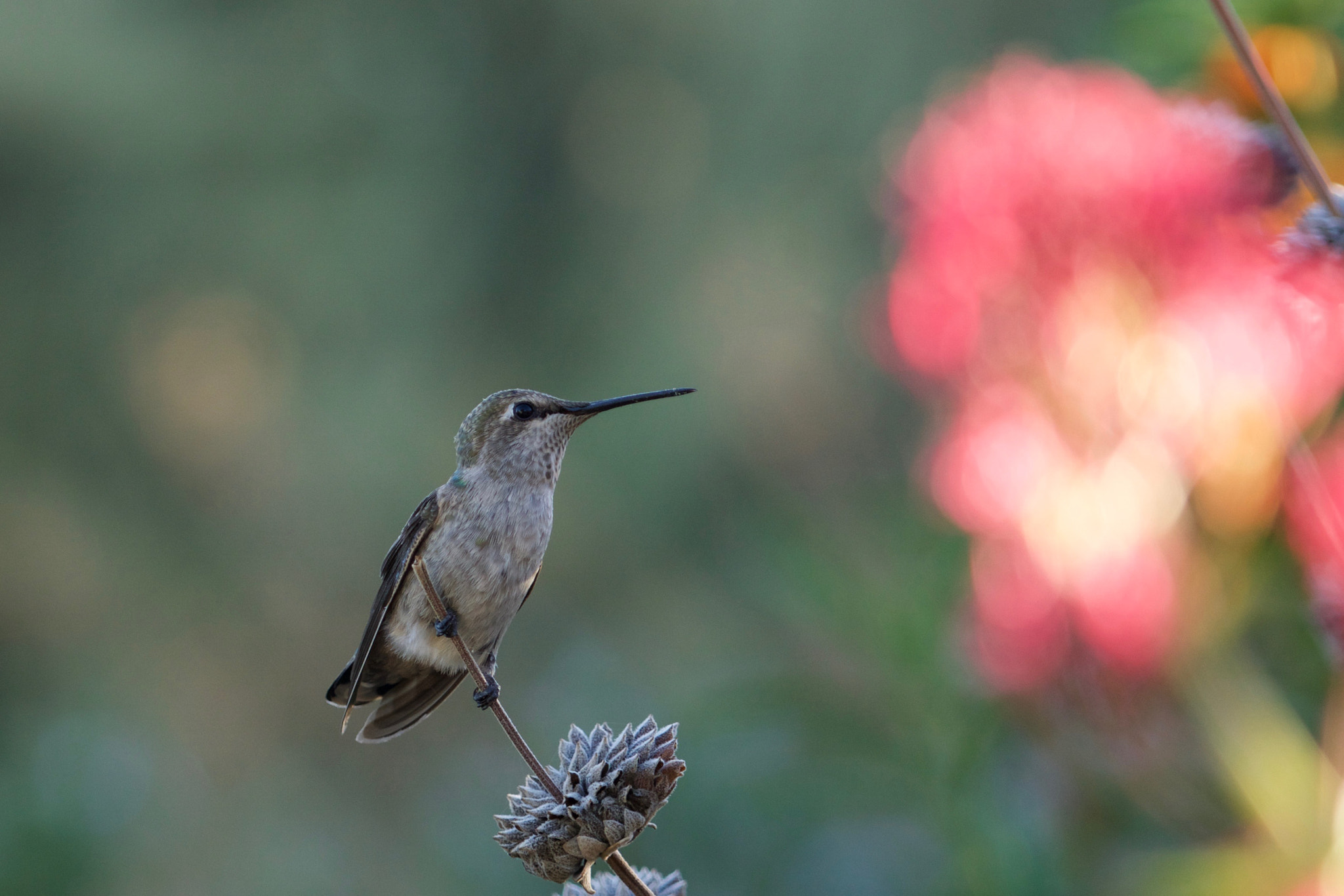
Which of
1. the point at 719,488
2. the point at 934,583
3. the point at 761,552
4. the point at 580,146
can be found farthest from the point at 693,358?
the point at 934,583

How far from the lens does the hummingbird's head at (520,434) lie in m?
0.63

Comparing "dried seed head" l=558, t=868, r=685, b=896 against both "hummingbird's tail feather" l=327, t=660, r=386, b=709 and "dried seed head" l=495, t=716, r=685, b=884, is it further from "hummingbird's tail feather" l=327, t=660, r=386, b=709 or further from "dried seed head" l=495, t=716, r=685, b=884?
"hummingbird's tail feather" l=327, t=660, r=386, b=709

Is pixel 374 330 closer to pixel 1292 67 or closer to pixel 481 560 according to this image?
pixel 481 560

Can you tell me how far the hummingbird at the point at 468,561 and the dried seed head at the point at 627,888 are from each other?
0.63 feet

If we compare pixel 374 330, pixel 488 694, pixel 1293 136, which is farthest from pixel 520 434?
pixel 374 330

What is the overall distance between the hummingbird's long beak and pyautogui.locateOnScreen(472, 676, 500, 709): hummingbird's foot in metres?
0.14

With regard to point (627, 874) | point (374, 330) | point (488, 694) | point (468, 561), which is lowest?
point (627, 874)

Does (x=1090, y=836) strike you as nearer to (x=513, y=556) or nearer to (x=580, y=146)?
(x=513, y=556)

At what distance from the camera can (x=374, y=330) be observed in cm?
352

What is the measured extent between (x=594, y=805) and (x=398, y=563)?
309mm

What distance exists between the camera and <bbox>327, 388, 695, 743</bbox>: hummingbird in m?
0.59

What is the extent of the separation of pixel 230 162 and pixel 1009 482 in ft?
10.4

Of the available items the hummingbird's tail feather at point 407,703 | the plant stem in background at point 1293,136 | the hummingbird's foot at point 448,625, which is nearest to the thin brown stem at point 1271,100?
the plant stem in background at point 1293,136

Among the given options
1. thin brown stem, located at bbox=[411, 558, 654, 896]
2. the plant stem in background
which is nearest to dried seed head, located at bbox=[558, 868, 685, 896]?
thin brown stem, located at bbox=[411, 558, 654, 896]
